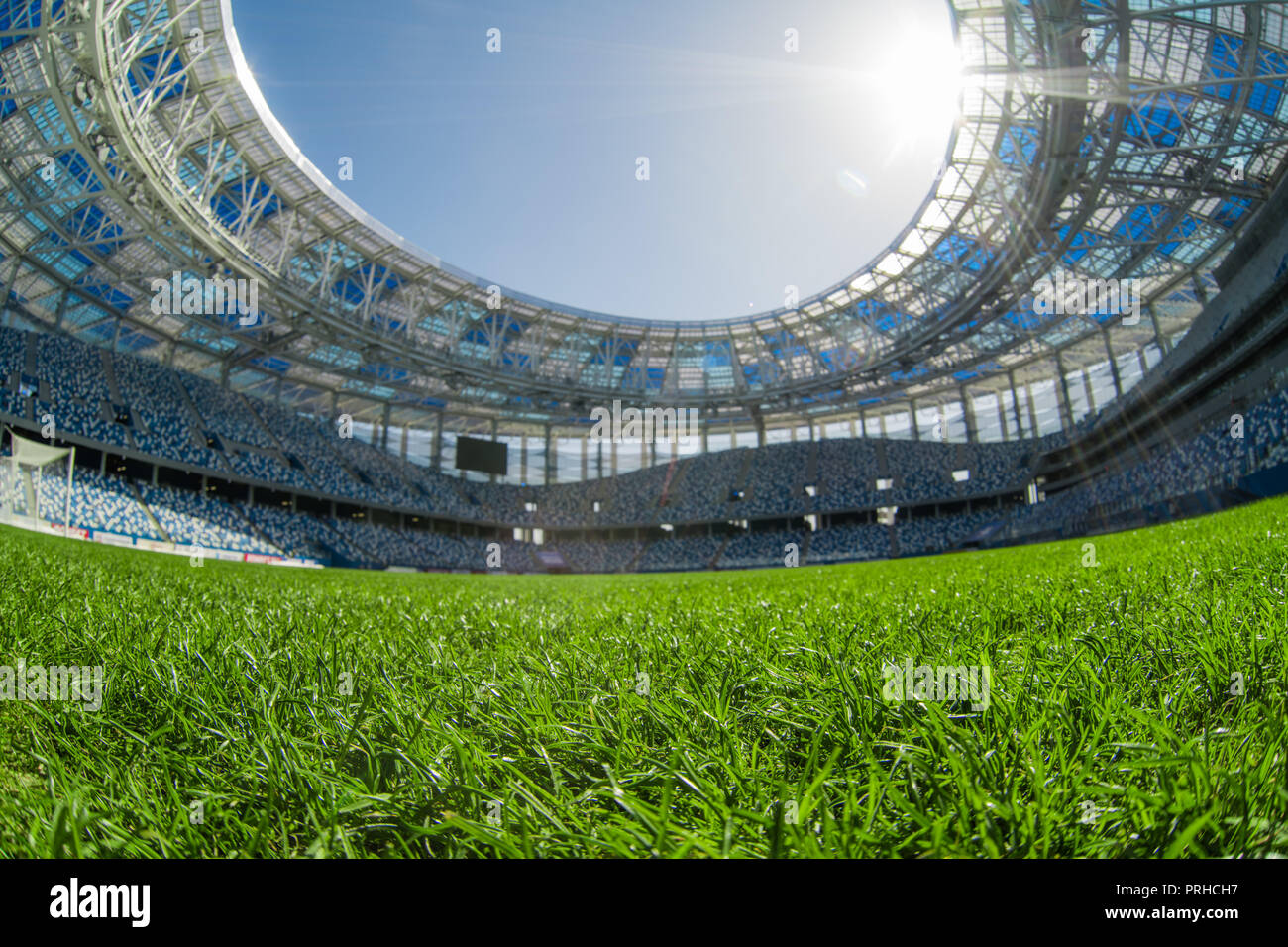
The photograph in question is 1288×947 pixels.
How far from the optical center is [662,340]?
144 ft

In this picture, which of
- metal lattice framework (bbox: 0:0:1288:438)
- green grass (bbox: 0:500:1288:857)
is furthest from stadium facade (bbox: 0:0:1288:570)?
green grass (bbox: 0:500:1288:857)

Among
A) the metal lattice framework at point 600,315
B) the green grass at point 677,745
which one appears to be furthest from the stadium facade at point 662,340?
the green grass at point 677,745

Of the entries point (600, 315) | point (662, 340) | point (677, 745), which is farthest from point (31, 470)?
point (662, 340)

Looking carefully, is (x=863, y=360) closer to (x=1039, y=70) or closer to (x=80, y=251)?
(x=1039, y=70)

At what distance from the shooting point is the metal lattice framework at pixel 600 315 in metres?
19.8

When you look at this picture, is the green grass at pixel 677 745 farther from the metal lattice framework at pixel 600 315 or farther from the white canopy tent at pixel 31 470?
the white canopy tent at pixel 31 470

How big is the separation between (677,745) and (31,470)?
3482 cm

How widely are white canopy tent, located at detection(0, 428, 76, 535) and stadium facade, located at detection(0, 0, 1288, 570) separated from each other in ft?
1.57

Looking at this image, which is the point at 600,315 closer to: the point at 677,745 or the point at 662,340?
the point at 662,340

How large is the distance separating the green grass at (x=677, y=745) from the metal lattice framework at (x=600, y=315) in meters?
21.9

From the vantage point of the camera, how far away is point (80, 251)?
2875 cm

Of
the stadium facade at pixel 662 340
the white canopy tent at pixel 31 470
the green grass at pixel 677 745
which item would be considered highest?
the stadium facade at pixel 662 340

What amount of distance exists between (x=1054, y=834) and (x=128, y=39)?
96.6ft

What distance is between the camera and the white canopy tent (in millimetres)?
21188
